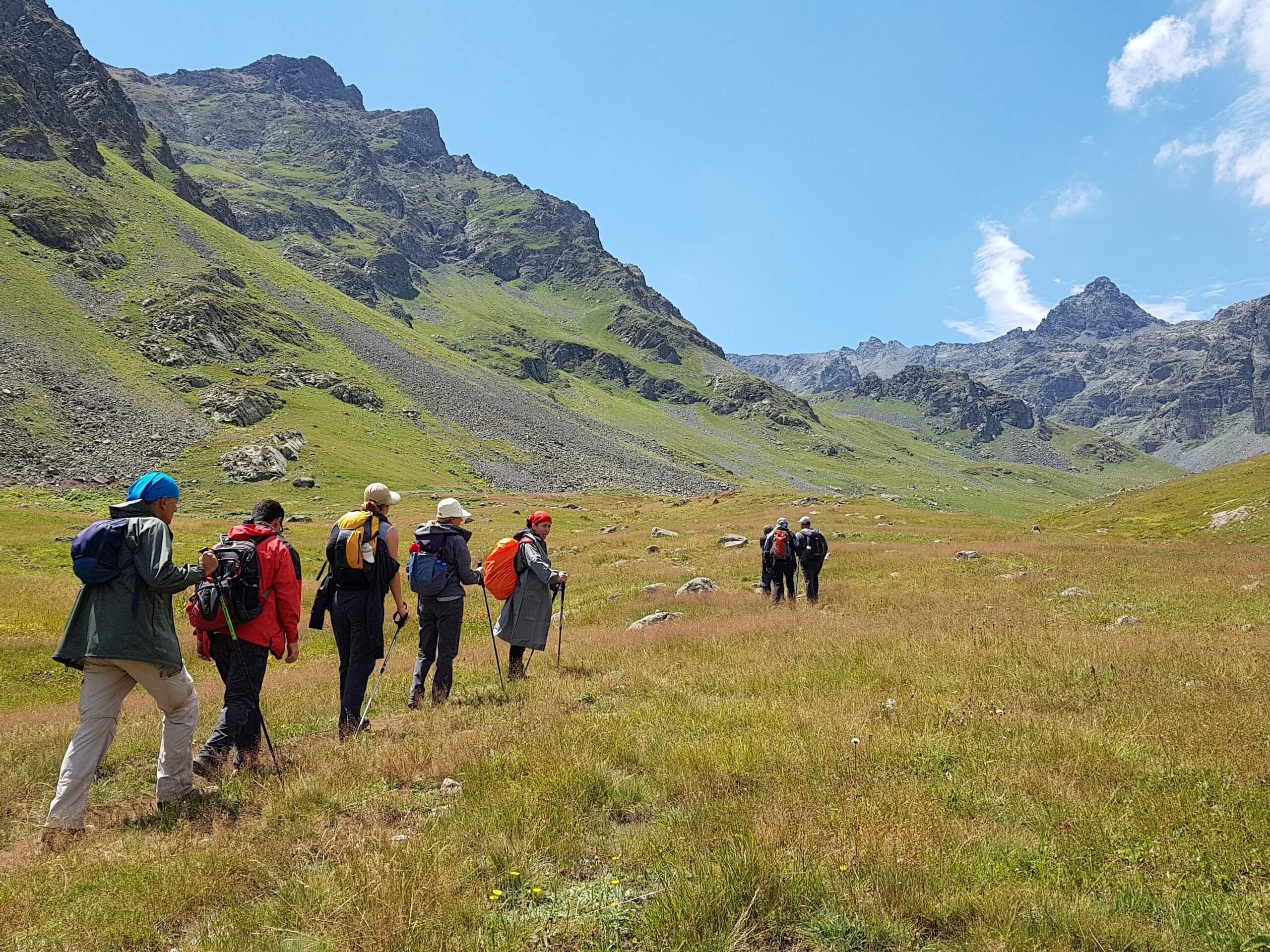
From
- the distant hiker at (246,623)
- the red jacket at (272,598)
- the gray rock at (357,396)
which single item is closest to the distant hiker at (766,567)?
Result: the red jacket at (272,598)

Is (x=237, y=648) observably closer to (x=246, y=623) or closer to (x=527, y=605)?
(x=246, y=623)

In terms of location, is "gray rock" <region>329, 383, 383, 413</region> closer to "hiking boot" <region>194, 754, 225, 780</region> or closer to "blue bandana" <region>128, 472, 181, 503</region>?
"hiking boot" <region>194, 754, 225, 780</region>

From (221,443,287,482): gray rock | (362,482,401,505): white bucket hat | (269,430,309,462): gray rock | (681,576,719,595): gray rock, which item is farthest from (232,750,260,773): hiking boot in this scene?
(269,430,309,462): gray rock

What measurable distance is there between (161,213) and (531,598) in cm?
15769

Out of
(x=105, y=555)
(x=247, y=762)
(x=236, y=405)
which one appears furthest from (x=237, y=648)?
(x=236, y=405)

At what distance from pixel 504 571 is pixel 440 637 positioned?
1466mm

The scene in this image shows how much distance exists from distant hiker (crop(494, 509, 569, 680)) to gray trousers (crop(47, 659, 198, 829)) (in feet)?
16.1

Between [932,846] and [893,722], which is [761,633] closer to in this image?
[893,722]

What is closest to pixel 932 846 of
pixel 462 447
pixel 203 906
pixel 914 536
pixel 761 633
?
pixel 203 906

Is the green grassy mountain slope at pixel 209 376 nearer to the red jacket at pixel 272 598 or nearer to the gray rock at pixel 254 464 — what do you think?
the gray rock at pixel 254 464

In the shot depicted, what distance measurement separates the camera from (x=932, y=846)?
424 cm

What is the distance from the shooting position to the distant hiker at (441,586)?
31.6 feet

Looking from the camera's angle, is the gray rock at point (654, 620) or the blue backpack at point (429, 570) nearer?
the blue backpack at point (429, 570)

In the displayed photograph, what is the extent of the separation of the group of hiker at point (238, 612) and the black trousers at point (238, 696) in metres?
0.02
